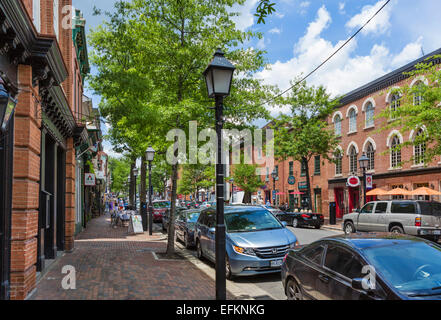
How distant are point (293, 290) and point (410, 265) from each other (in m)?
2.13

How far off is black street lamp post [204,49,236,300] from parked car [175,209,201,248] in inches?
332

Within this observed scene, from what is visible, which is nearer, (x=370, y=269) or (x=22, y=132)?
(x=370, y=269)

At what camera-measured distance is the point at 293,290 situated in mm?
6184

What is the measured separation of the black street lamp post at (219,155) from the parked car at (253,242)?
8.37 ft

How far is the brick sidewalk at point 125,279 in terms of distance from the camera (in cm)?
714

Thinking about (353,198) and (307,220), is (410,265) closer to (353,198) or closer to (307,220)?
(307,220)

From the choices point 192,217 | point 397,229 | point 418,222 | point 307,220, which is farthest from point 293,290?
point 307,220

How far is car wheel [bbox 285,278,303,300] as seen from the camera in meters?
5.89

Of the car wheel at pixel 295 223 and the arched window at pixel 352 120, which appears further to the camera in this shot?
the arched window at pixel 352 120

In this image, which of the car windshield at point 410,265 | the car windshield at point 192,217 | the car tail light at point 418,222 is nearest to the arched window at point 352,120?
the car tail light at point 418,222

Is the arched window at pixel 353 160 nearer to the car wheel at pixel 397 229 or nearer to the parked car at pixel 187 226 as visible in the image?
the car wheel at pixel 397 229

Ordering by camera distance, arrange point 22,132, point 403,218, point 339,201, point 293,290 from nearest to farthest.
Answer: point 293,290
point 22,132
point 403,218
point 339,201
